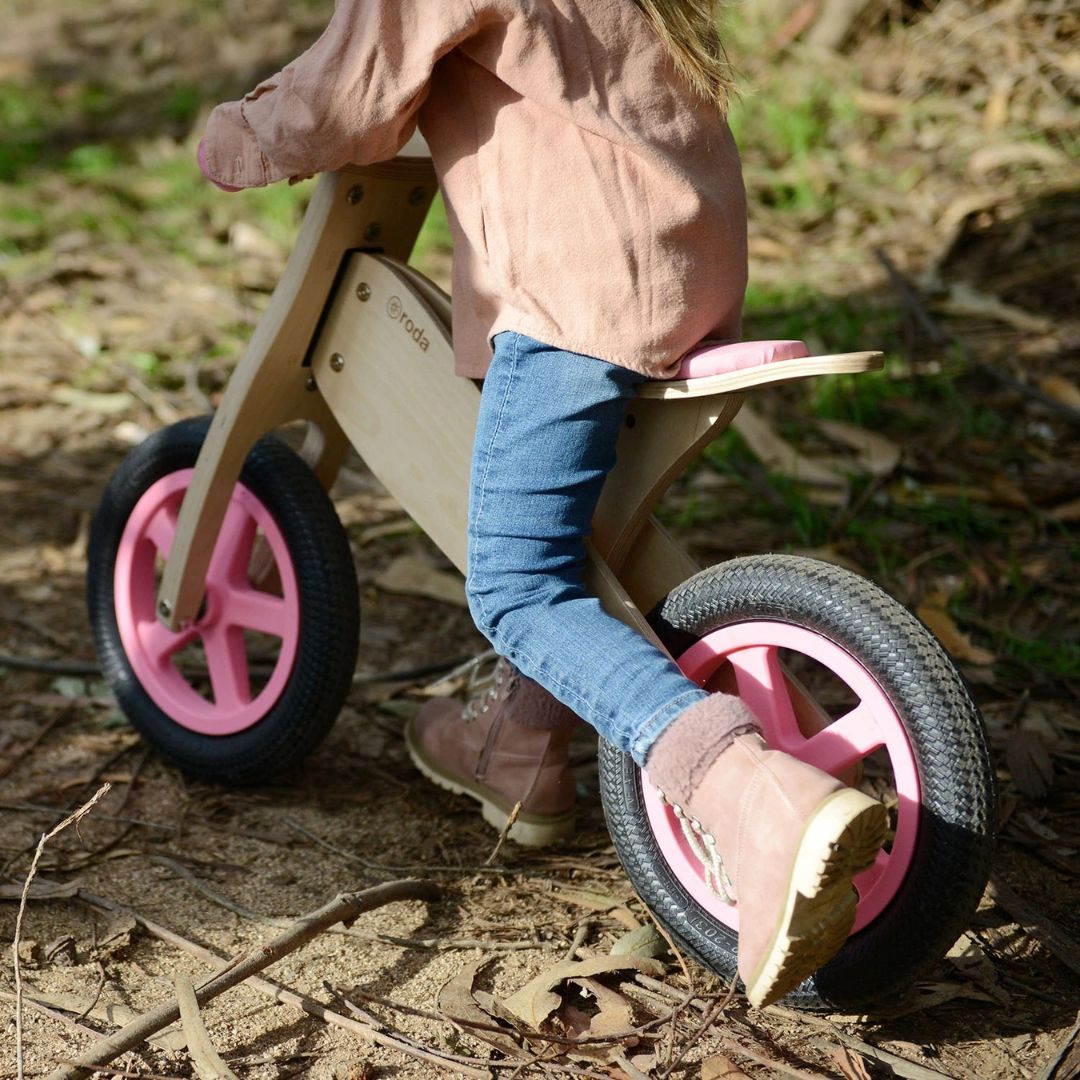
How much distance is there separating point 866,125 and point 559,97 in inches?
153

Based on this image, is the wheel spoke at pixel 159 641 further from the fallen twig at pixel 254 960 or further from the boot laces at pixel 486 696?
the fallen twig at pixel 254 960

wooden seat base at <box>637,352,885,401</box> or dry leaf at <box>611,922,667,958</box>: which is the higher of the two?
wooden seat base at <box>637,352,885,401</box>

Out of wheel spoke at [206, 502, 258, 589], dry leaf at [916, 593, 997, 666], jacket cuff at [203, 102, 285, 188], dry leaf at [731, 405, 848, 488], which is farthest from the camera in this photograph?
dry leaf at [731, 405, 848, 488]

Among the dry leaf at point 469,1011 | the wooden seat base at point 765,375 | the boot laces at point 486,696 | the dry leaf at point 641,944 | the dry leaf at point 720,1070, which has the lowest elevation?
the dry leaf at point 469,1011

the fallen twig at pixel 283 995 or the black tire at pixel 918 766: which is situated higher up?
the black tire at pixel 918 766

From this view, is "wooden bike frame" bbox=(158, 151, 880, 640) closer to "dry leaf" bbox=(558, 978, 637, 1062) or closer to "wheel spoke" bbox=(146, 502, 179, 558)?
"wheel spoke" bbox=(146, 502, 179, 558)

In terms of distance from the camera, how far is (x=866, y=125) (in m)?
5.30

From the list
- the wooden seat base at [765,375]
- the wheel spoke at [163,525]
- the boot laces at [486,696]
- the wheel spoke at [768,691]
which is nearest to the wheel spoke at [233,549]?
the wheel spoke at [163,525]

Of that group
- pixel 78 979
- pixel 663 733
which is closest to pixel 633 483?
pixel 663 733

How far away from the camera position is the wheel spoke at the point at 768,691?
6.29 ft

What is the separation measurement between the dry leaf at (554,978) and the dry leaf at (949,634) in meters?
1.14

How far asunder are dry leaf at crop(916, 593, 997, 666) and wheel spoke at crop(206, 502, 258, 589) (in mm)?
1408

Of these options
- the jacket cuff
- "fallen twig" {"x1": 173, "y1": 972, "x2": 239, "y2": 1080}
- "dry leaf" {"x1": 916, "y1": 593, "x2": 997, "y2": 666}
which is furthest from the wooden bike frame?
"dry leaf" {"x1": 916, "y1": 593, "x2": 997, "y2": 666}

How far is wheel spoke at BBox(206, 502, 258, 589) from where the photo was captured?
250cm
